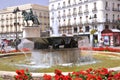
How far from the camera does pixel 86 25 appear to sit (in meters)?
66.0

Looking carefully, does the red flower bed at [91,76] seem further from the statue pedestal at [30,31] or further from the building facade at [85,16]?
the building facade at [85,16]

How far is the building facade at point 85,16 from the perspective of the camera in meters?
63.0

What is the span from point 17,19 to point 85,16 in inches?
1376

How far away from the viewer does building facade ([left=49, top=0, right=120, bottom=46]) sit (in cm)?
6303

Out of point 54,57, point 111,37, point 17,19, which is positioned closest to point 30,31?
point 111,37

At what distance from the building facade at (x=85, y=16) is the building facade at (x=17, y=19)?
14011 millimetres

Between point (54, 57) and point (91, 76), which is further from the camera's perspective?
point (54, 57)

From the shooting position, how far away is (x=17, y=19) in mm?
96375

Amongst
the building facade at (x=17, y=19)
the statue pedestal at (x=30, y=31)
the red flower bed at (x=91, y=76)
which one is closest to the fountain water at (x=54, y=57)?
the red flower bed at (x=91, y=76)

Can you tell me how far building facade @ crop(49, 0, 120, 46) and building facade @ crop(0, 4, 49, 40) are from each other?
14.0 meters

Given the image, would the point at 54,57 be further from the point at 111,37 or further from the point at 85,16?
the point at 85,16

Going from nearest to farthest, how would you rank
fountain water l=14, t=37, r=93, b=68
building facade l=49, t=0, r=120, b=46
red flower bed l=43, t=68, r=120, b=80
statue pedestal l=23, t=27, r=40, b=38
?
red flower bed l=43, t=68, r=120, b=80
fountain water l=14, t=37, r=93, b=68
statue pedestal l=23, t=27, r=40, b=38
building facade l=49, t=0, r=120, b=46

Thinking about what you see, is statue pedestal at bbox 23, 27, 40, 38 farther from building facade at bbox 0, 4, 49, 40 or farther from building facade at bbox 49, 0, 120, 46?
building facade at bbox 0, 4, 49, 40

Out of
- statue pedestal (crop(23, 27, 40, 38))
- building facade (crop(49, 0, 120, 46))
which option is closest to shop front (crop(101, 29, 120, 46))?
building facade (crop(49, 0, 120, 46))
